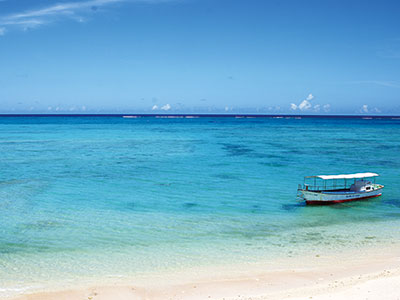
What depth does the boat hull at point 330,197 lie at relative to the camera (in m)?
23.3

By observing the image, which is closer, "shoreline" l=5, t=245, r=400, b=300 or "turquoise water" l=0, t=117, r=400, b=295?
"shoreline" l=5, t=245, r=400, b=300

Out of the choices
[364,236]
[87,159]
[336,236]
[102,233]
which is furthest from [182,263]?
[87,159]

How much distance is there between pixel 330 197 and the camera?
23766 mm

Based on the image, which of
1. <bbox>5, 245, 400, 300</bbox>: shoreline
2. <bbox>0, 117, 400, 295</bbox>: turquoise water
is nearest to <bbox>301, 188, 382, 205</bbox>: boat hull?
<bbox>0, 117, 400, 295</bbox>: turquoise water

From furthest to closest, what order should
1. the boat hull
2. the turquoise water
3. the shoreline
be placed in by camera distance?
the boat hull < the turquoise water < the shoreline

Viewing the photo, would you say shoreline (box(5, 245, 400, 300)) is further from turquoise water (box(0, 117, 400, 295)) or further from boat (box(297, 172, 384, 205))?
boat (box(297, 172, 384, 205))

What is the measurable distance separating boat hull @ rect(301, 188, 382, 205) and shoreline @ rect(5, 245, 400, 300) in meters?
8.81

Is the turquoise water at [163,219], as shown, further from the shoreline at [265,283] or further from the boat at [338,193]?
the shoreline at [265,283]

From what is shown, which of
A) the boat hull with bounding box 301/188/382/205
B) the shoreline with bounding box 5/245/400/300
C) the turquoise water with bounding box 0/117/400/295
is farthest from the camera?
the boat hull with bounding box 301/188/382/205

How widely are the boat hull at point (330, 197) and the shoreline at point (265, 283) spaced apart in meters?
8.81

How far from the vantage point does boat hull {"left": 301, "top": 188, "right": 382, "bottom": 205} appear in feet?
76.5

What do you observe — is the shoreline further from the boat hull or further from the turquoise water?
the boat hull

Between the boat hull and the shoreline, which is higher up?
the boat hull

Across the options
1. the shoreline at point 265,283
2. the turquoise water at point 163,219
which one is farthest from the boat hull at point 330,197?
the shoreline at point 265,283
